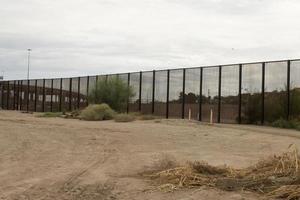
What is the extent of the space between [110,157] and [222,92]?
76.4ft

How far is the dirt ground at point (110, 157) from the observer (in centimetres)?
1139

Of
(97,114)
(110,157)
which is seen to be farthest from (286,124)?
(110,157)

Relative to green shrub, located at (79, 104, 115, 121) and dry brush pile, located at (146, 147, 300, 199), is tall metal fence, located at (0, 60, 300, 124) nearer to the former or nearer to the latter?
green shrub, located at (79, 104, 115, 121)

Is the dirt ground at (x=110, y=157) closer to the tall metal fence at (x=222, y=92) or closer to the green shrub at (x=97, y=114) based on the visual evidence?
the tall metal fence at (x=222, y=92)

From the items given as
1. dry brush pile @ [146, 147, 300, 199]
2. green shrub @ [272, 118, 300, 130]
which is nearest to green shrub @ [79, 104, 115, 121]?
green shrub @ [272, 118, 300, 130]

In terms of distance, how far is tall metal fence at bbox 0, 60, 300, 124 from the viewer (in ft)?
116

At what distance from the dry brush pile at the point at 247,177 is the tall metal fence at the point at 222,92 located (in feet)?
73.9

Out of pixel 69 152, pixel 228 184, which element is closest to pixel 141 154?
pixel 69 152

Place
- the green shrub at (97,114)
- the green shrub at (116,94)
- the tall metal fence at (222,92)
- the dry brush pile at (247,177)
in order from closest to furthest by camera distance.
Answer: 1. the dry brush pile at (247,177)
2. the tall metal fence at (222,92)
3. the green shrub at (97,114)
4. the green shrub at (116,94)

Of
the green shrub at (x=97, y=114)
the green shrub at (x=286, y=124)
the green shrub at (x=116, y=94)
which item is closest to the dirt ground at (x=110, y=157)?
the green shrub at (x=286, y=124)

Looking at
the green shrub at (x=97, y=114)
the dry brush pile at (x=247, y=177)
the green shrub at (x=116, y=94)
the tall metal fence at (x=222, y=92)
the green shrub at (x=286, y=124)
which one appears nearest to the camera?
the dry brush pile at (x=247, y=177)

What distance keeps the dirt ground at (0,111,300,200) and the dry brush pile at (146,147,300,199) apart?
374 millimetres

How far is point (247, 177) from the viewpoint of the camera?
1207 centimetres

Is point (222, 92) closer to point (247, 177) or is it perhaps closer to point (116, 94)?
point (116, 94)
